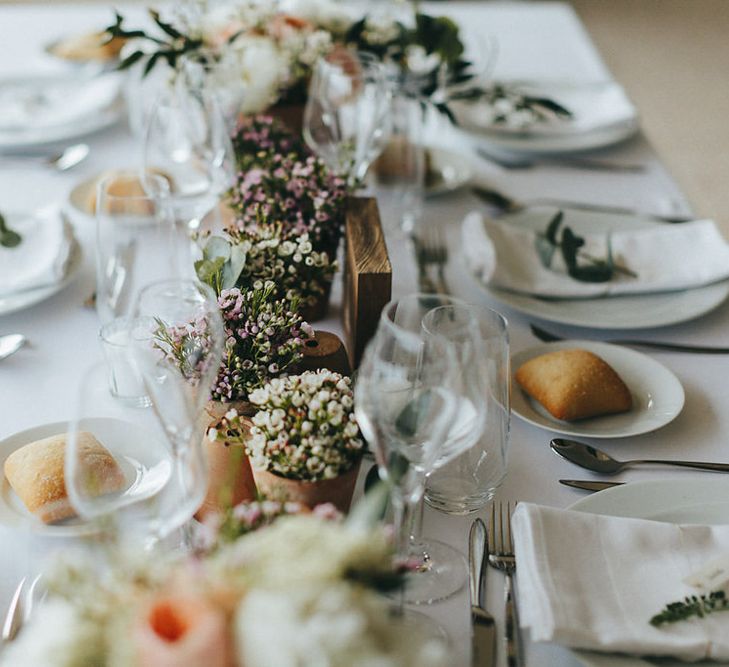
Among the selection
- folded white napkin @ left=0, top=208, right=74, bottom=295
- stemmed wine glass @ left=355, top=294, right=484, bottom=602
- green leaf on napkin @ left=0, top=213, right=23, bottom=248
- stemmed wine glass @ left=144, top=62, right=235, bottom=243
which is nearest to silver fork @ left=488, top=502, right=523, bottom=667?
stemmed wine glass @ left=355, top=294, right=484, bottom=602

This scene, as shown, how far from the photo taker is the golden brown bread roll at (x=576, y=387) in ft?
3.77

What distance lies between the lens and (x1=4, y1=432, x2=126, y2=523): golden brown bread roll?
928 mm

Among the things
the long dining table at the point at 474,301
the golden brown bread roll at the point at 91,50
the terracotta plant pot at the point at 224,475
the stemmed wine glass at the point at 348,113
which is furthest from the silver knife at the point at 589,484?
the golden brown bread roll at the point at 91,50

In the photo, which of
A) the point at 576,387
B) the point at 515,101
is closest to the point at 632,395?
the point at 576,387

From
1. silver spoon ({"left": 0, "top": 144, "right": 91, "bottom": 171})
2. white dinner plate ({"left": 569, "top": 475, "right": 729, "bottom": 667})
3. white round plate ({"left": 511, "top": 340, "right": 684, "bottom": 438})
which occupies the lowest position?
white round plate ({"left": 511, "top": 340, "right": 684, "bottom": 438})

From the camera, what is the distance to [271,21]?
6.01ft

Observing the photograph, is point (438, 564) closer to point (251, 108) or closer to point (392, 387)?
point (392, 387)

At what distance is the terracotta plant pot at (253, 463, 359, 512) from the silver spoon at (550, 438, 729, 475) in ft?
1.02

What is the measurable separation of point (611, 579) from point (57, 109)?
1.74 meters

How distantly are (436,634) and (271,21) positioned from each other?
138cm

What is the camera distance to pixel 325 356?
1.10 m

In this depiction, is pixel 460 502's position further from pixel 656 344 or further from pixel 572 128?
pixel 572 128

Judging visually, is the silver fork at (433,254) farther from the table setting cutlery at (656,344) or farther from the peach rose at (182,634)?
the peach rose at (182,634)

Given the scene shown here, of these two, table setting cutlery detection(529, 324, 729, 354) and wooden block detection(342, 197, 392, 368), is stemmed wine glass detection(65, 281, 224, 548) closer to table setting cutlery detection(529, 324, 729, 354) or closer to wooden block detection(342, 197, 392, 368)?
wooden block detection(342, 197, 392, 368)
